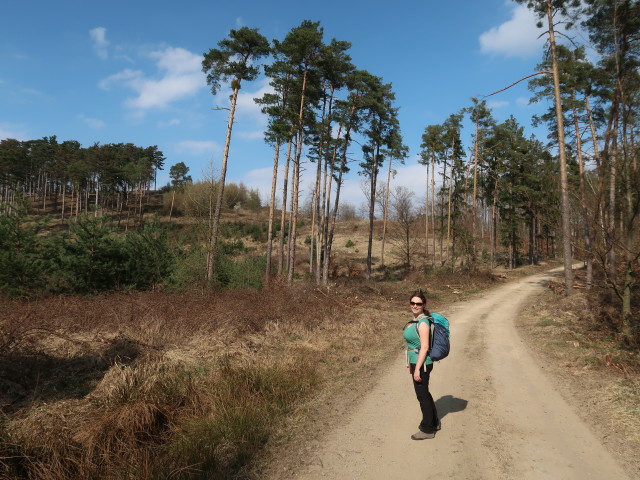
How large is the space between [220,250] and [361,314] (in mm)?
9247

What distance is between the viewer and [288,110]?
839 inches

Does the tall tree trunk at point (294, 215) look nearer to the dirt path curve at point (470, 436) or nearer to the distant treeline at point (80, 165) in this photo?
the dirt path curve at point (470, 436)

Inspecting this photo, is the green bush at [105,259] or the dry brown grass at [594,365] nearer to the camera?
the dry brown grass at [594,365]

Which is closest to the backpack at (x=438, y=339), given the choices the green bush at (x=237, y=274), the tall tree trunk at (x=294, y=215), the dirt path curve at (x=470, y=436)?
the dirt path curve at (x=470, y=436)

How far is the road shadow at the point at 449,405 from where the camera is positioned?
5.57 metres

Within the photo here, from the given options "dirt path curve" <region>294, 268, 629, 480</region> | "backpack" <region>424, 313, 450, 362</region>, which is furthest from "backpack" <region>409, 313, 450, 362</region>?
"dirt path curve" <region>294, 268, 629, 480</region>

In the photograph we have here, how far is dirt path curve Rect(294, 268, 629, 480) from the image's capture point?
3941mm

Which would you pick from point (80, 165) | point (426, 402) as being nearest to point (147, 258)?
point (426, 402)

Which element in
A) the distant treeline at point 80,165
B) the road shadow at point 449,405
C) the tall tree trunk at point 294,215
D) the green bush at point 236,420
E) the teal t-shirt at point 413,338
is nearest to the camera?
Result: the green bush at point 236,420

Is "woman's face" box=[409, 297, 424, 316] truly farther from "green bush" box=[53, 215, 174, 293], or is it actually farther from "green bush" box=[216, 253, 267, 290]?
"green bush" box=[53, 215, 174, 293]

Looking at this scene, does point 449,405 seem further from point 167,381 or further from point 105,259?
point 105,259

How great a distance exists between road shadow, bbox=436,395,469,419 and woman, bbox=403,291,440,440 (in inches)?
29.9

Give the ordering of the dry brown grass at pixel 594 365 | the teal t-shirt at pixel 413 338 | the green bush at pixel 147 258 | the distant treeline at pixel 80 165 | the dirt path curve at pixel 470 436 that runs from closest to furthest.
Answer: the dirt path curve at pixel 470 436, the teal t-shirt at pixel 413 338, the dry brown grass at pixel 594 365, the green bush at pixel 147 258, the distant treeline at pixel 80 165

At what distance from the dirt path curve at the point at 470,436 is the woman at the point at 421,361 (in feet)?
0.61
